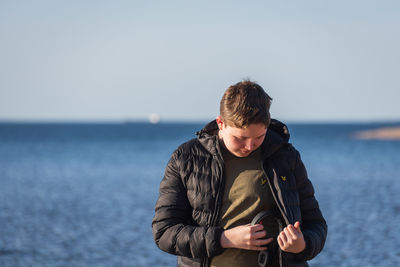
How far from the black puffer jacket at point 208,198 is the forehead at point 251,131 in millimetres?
179

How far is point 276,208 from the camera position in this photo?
115 inches

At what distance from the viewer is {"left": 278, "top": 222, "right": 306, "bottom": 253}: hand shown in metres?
2.75

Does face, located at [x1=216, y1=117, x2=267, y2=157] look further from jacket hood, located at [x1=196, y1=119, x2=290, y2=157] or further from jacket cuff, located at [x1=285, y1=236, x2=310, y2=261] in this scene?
jacket cuff, located at [x1=285, y1=236, x2=310, y2=261]

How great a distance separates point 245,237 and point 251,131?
1.62ft

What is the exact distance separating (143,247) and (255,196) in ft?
31.2

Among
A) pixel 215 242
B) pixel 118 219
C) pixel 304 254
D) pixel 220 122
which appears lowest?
pixel 118 219

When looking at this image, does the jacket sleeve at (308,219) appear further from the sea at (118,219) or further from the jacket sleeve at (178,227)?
the sea at (118,219)

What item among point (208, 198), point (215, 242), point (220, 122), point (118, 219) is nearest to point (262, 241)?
point (215, 242)

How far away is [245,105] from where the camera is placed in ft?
9.00

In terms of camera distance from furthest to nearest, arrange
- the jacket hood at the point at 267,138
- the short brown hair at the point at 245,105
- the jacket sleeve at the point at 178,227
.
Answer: the jacket hood at the point at 267,138 → the jacket sleeve at the point at 178,227 → the short brown hair at the point at 245,105

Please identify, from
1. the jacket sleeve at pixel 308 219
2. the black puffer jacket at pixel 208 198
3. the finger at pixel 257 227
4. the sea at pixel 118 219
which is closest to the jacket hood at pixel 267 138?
the black puffer jacket at pixel 208 198

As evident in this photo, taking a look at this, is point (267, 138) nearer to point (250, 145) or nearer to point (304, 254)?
point (250, 145)

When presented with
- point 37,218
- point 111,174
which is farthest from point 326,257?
point 111,174

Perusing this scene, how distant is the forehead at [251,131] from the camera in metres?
2.76
